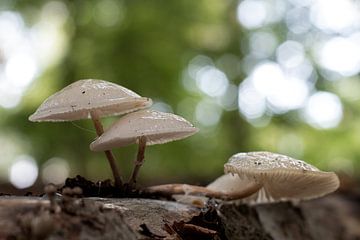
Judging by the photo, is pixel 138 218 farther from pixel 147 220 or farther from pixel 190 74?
pixel 190 74

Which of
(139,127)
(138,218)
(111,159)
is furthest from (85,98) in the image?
(138,218)

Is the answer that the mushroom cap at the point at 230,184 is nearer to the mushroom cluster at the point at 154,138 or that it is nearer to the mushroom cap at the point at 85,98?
the mushroom cluster at the point at 154,138

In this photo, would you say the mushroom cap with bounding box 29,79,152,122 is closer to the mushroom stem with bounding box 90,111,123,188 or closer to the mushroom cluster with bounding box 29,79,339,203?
the mushroom cluster with bounding box 29,79,339,203

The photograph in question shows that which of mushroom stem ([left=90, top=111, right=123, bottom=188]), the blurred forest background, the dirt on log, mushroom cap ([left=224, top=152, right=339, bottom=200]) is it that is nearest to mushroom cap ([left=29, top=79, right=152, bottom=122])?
mushroom stem ([left=90, top=111, right=123, bottom=188])

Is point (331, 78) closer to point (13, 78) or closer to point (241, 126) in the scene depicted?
point (241, 126)

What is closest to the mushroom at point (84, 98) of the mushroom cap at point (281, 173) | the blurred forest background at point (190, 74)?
the mushroom cap at point (281, 173)

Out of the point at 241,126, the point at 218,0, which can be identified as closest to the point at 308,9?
the point at 218,0

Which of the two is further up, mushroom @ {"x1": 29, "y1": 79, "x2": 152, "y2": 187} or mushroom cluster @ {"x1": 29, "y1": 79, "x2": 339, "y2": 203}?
mushroom @ {"x1": 29, "y1": 79, "x2": 152, "y2": 187}
